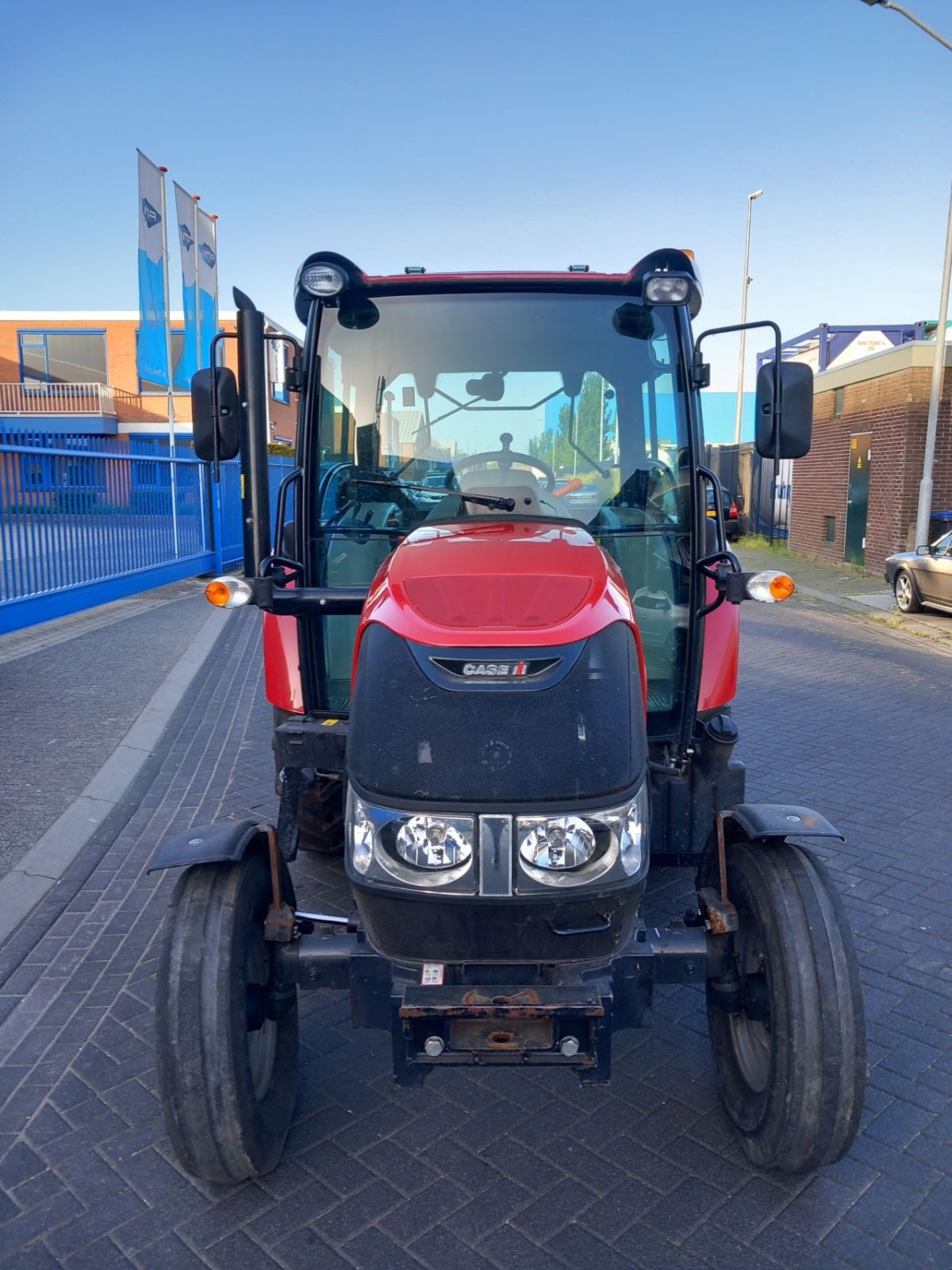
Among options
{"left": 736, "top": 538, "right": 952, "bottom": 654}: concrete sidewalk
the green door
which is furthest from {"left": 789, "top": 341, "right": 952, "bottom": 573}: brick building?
{"left": 736, "top": 538, "right": 952, "bottom": 654}: concrete sidewalk

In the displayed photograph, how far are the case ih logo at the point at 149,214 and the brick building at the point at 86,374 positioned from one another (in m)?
19.6

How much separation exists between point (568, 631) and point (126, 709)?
6134 millimetres

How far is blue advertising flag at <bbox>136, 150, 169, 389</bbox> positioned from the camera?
16.7 metres

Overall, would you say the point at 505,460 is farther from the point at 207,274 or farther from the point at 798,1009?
the point at 207,274

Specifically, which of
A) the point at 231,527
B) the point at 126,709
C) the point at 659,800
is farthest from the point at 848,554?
the point at 659,800

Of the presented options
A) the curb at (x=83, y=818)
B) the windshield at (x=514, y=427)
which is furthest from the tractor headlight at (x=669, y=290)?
the curb at (x=83, y=818)

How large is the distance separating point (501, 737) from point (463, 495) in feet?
4.13

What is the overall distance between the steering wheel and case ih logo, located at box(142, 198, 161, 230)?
50.6 feet

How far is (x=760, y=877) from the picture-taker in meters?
2.72

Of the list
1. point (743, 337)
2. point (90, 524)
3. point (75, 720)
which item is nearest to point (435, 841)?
point (75, 720)

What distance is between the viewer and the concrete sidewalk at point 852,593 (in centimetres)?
1238

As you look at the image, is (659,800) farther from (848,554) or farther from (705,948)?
(848,554)

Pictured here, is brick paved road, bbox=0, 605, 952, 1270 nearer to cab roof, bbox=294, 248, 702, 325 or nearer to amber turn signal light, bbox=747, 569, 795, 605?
amber turn signal light, bbox=747, 569, 795, 605

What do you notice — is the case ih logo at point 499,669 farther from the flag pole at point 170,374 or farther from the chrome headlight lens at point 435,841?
the flag pole at point 170,374
